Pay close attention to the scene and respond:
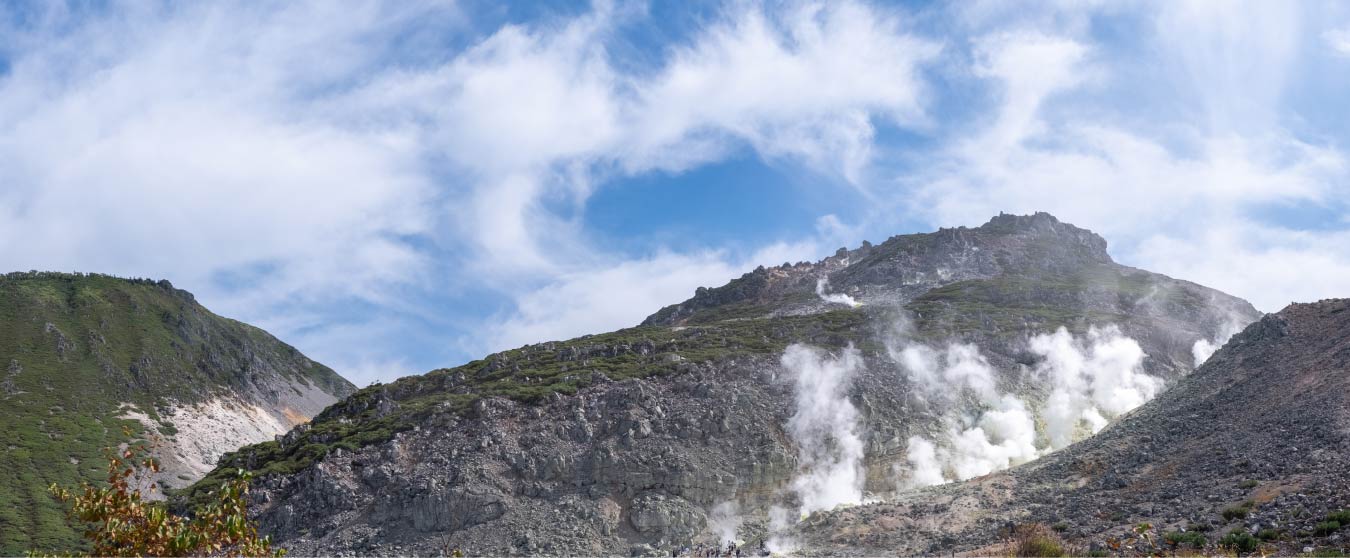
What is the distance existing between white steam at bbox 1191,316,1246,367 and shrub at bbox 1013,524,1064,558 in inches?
2029

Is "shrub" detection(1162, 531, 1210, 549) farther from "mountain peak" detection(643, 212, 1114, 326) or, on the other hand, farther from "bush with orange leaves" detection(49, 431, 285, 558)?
"mountain peak" detection(643, 212, 1114, 326)

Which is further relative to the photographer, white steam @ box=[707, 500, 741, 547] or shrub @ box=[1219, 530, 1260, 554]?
white steam @ box=[707, 500, 741, 547]

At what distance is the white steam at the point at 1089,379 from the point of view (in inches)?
3044

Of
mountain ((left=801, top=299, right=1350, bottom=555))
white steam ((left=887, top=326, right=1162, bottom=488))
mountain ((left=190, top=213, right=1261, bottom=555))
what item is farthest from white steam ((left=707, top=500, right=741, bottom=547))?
white steam ((left=887, top=326, right=1162, bottom=488))

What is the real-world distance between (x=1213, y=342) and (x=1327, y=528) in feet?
230

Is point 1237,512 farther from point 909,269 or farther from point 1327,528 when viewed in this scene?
point 909,269

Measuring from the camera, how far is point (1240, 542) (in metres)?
34.8

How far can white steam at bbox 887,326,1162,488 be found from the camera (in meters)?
70.1

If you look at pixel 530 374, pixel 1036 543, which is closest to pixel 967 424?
pixel 530 374

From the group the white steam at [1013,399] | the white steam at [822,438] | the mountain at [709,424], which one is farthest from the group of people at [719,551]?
the white steam at [1013,399]

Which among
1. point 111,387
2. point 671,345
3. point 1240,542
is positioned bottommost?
point 1240,542

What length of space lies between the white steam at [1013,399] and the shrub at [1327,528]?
33.8 meters

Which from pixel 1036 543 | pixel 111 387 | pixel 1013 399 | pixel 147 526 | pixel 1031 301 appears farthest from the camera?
pixel 111 387

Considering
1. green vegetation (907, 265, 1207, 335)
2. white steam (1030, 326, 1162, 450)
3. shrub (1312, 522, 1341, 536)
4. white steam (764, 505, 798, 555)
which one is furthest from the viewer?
green vegetation (907, 265, 1207, 335)
